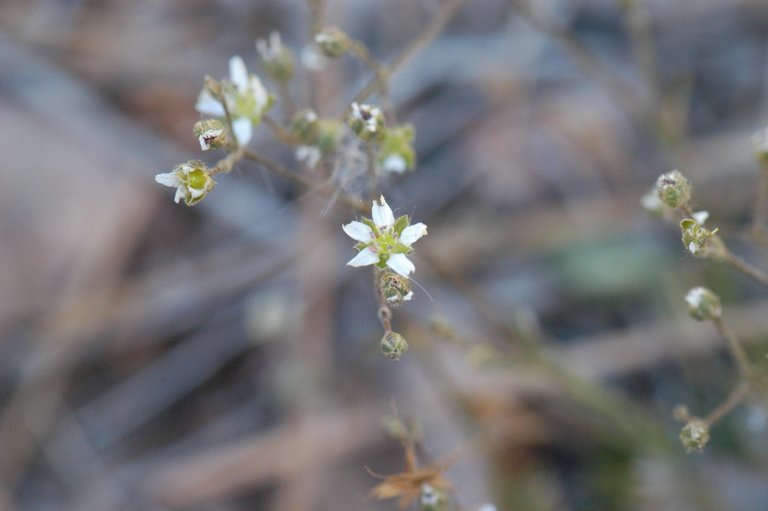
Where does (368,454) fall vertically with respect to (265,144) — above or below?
below

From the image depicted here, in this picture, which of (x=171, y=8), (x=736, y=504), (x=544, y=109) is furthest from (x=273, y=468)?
(x=171, y=8)

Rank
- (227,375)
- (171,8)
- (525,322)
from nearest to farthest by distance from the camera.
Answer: (525,322) < (227,375) < (171,8)

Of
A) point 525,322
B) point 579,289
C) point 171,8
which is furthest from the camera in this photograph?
point 171,8

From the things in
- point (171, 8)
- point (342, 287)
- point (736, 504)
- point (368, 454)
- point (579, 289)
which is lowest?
point (736, 504)

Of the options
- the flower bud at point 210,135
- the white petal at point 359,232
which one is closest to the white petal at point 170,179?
the flower bud at point 210,135

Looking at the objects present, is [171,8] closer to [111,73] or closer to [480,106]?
[111,73]

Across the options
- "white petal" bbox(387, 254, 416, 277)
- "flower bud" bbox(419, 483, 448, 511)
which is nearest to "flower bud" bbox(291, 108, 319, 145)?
"white petal" bbox(387, 254, 416, 277)

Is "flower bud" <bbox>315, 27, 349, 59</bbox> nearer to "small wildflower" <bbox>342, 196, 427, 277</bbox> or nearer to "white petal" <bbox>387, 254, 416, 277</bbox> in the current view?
"small wildflower" <bbox>342, 196, 427, 277</bbox>
